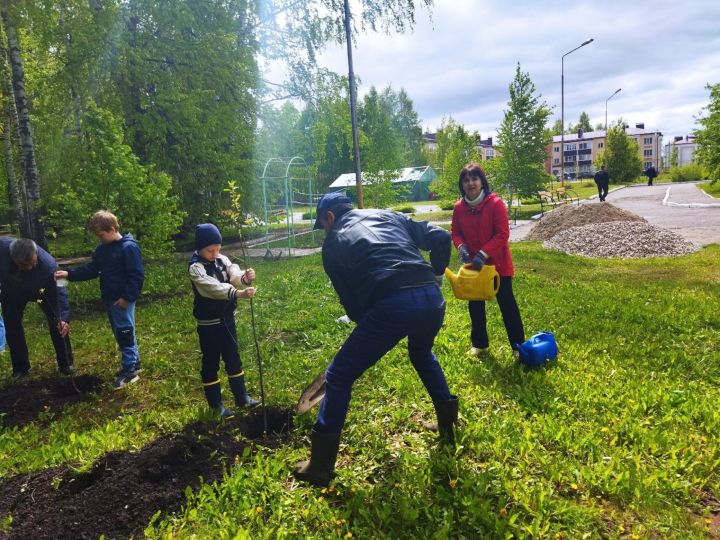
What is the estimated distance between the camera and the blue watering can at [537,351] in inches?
165

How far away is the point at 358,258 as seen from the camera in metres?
2.63

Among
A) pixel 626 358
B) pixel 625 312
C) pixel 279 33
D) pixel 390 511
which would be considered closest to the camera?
pixel 390 511

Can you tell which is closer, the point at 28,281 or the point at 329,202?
the point at 329,202

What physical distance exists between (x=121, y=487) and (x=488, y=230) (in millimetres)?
3360

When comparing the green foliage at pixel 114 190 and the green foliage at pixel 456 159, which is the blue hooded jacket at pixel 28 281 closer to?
the green foliage at pixel 114 190

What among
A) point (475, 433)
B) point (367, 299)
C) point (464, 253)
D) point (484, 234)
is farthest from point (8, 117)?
point (475, 433)

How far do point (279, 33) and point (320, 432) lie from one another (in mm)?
15669

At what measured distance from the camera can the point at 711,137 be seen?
21.8 metres

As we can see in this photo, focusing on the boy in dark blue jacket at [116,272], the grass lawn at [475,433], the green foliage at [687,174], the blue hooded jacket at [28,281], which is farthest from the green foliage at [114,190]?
the green foliage at [687,174]

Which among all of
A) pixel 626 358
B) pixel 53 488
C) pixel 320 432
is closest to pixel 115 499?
pixel 53 488

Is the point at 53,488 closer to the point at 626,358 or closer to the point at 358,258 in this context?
the point at 358,258

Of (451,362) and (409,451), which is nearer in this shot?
(409,451)

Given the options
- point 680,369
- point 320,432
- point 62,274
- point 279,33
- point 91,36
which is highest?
point 279,33

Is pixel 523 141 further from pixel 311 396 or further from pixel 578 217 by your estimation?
pixel 311 396
